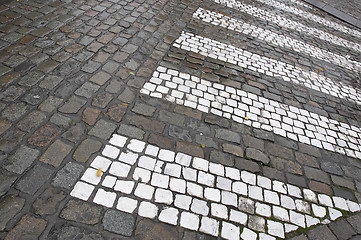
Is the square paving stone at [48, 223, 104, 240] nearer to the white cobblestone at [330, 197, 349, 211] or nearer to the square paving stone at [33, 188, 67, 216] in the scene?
the square paving stone at [33, 188, 67, 216]

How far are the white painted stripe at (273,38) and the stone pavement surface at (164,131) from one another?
0.88ft

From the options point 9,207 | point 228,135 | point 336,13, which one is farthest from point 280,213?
point 336,13

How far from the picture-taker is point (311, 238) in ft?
9.37

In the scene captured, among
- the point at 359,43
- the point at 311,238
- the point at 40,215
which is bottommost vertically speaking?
the point at 40,215

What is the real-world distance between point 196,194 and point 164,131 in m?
1.04

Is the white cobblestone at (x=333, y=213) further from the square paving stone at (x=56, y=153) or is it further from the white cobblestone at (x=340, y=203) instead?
the square paving stone at (x=56, y=153)

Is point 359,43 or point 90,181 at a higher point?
point 359,43

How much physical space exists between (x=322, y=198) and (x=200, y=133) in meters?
1.82

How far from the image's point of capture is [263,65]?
5.50 m

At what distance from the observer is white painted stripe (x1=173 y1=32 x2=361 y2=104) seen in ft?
17.6

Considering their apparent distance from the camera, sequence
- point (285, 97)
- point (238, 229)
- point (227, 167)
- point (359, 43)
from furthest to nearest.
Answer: point (359, 43) < point (285, 97) < point (227, 167) < point (238, 229)

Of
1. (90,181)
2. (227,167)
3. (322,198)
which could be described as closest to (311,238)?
(322,198)

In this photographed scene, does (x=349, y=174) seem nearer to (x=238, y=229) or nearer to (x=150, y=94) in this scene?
(x=238, y=229)

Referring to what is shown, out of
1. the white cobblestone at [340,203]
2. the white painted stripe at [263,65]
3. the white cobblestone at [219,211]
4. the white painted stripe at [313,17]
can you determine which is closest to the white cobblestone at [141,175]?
the white cobblestone at [219,211]
